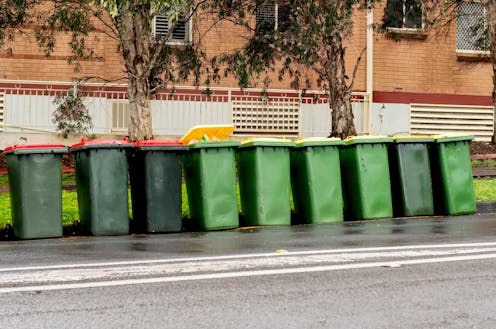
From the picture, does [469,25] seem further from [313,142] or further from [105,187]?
[105,187]

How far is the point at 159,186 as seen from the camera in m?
11.7

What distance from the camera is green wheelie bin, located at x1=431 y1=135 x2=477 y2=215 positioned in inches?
525

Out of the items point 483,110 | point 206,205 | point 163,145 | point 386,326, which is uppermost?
point 483,110

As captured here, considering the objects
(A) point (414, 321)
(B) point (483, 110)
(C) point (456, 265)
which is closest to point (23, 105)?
(B) point (483, 110)

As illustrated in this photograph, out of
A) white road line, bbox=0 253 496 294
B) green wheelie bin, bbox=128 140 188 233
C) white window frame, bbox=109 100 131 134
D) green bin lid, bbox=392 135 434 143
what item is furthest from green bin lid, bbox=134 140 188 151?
white window frame, bbox=109 100 131 134

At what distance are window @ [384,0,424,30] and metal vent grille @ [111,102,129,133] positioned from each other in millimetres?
6305

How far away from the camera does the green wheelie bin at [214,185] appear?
11883mm

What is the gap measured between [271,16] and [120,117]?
4.30m

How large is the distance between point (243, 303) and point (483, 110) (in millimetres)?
20642

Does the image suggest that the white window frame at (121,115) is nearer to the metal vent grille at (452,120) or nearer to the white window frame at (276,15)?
the white window frame at (276,15)

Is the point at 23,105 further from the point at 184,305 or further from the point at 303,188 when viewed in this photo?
the point at 184,305

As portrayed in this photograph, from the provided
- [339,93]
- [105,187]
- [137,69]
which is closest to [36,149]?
[105,187]

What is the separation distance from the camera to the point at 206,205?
11.9 metres

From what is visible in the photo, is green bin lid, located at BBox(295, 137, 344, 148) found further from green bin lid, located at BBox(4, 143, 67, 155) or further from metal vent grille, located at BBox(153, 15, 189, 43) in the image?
metal vent grille, located at BBox(153, 15, 189, 43)
